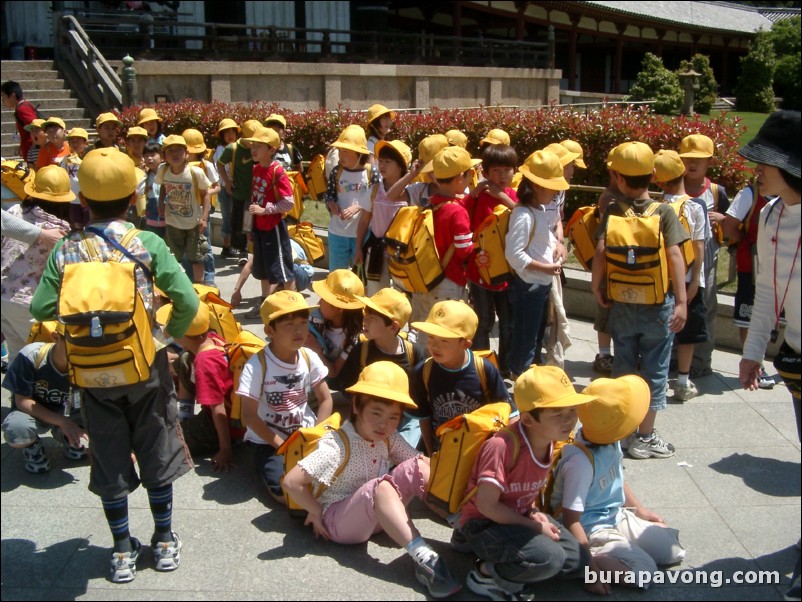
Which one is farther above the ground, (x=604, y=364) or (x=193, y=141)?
(x=193, y=141)

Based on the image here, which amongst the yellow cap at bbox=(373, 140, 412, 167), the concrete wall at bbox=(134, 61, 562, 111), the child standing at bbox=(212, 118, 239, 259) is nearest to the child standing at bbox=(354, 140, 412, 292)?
the yellow cap at bbox=(373, 140, 412, 167)

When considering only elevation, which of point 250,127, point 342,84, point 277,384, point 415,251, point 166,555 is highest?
point 342,84

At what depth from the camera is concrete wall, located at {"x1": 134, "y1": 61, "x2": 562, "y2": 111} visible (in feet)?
60.1

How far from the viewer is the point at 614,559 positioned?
3.35 m

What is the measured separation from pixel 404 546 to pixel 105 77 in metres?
15.3

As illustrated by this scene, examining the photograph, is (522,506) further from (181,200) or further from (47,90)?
(47,90)

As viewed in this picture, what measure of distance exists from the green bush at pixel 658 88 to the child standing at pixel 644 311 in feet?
69.1

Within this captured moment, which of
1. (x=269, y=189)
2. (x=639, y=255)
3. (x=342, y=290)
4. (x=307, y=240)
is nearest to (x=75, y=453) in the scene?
(x=342, y=290)

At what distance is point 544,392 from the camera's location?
10.9ft

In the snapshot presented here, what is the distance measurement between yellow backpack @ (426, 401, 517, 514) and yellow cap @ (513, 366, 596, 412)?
23cm

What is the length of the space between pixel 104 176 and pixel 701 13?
126 feet

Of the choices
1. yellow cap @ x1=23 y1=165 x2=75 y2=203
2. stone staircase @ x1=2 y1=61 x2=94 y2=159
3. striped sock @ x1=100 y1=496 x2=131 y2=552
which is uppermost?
stone staircase @ x1=2 y1=61 x2=94 y2=159

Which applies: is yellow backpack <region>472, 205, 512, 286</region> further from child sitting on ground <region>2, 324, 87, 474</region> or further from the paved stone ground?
child sitting on ground <region>2, 324, 87, 474</region>

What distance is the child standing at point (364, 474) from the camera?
3.52 metres
